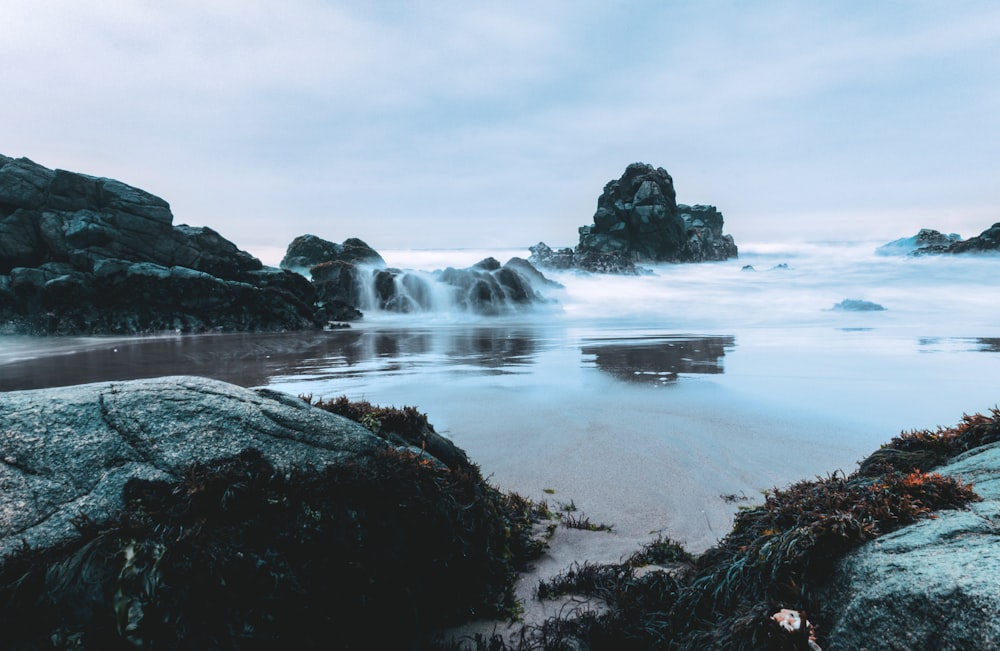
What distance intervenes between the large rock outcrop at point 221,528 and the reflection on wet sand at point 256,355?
26.6ft

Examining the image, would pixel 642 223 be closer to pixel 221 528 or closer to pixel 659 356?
pixel 659 356

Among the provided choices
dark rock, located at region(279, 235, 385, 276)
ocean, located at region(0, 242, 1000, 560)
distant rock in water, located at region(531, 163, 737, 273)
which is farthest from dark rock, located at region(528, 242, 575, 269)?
ocean, located at region(0, 242, 1000, 560)

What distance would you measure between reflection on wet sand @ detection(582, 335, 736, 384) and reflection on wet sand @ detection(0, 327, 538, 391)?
2.39 m

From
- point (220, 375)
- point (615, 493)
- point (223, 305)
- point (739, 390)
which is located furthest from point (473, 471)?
point (223, 305)

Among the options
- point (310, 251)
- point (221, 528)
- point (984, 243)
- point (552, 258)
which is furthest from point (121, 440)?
point (984, 243)

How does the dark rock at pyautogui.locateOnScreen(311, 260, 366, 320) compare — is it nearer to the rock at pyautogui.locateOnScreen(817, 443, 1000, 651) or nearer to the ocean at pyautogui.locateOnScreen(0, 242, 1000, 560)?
the ocean at pyautogui.locateOnScreen(0, 242, 1000, 560)

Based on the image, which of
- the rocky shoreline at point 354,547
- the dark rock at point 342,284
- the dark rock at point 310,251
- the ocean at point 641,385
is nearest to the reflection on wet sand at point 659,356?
the ocean at point 641,385

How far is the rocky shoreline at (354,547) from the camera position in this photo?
1.97 meters

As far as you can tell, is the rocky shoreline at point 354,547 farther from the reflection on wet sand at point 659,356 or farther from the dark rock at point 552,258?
the dark rock at point 552,258

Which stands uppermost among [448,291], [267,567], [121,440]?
[448,291]

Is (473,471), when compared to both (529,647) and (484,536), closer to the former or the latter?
(484,536)

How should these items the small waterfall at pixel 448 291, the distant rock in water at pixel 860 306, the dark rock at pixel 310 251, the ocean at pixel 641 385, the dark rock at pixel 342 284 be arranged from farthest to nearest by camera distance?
the dark rock at pixel 310 251, the dark rock at pixel 342 284, the small waterfall at pixel 448 291, the distant rock in water at pixel 860 306, the ocean at pixel 641 385

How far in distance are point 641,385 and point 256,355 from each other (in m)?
12.2

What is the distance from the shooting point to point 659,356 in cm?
1361
